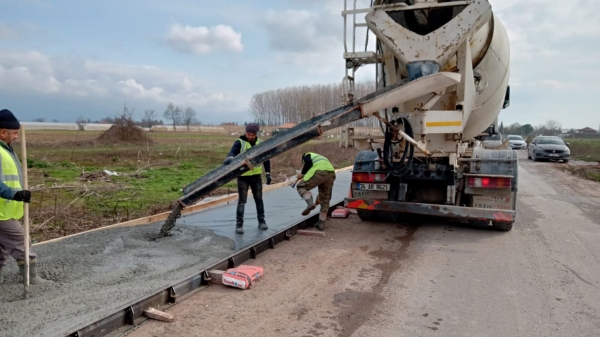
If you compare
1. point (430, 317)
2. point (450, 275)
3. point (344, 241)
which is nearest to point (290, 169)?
point (344, 241)

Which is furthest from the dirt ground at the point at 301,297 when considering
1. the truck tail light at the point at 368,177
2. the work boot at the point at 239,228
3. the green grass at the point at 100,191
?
the green grass at the point at 100,191

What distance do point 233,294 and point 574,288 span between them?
11.9 ft

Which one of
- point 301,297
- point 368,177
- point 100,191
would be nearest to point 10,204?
point 301,297

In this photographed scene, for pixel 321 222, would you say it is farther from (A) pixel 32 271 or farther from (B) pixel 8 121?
(B) pixel 8 121

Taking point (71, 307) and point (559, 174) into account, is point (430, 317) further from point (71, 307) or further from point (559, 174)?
point (559, 174)

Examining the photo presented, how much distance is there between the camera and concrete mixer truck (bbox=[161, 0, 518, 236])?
5.62m

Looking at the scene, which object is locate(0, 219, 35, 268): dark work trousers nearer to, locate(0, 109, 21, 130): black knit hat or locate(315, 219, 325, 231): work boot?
locate(0, 109, 21, 130): black knit hat

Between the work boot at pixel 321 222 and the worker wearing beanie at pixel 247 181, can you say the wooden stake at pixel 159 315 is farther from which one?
the work boot at pixel 321 222

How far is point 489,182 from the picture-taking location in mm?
6809

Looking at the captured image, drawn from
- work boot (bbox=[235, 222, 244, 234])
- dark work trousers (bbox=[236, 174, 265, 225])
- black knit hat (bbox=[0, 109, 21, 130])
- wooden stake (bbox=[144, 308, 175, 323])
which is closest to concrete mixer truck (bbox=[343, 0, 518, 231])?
dark work trousers (bbox=[236, 174, 265, 225])

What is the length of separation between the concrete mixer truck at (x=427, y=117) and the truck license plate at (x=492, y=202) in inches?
0.6

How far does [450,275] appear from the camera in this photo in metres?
4.93

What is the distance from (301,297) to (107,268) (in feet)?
7.02

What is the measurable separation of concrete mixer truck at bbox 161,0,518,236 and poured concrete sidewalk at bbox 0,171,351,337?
26.1 inches
